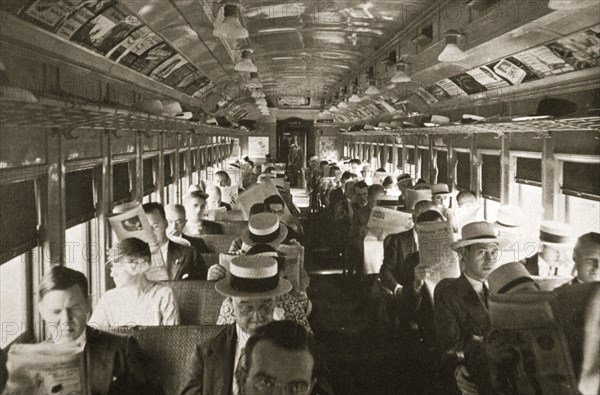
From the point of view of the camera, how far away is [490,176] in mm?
9250

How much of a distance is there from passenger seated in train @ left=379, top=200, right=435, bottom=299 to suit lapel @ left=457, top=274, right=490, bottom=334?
2.64 meters

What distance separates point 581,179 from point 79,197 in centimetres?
529

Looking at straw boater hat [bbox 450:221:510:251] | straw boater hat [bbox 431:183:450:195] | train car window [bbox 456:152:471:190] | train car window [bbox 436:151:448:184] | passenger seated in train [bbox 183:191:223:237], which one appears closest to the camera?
straw boater hat [bbox 450:221:510:251]

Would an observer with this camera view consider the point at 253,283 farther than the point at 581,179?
No

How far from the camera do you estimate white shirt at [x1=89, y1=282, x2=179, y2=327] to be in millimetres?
4523

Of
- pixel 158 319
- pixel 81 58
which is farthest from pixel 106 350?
pixel 81 58

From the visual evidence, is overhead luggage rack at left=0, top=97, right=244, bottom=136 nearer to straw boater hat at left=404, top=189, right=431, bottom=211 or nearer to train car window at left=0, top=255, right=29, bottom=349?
train car window at left=0, top=255, right=29, bottom=349

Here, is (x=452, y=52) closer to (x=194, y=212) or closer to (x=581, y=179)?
(x=581, y=179)

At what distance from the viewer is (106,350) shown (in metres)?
3.19

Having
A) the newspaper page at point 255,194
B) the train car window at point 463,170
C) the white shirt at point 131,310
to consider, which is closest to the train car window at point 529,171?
the train car window at point 463,170

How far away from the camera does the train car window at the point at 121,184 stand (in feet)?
23.3

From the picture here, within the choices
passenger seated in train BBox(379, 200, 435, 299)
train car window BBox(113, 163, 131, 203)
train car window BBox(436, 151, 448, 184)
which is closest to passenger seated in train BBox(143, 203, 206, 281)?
train car window BBox(113, 163, 131, 203)

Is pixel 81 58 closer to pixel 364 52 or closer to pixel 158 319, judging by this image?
pixel 158 319

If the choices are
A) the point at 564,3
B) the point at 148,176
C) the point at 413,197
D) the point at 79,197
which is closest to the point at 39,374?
the point at 79,197
